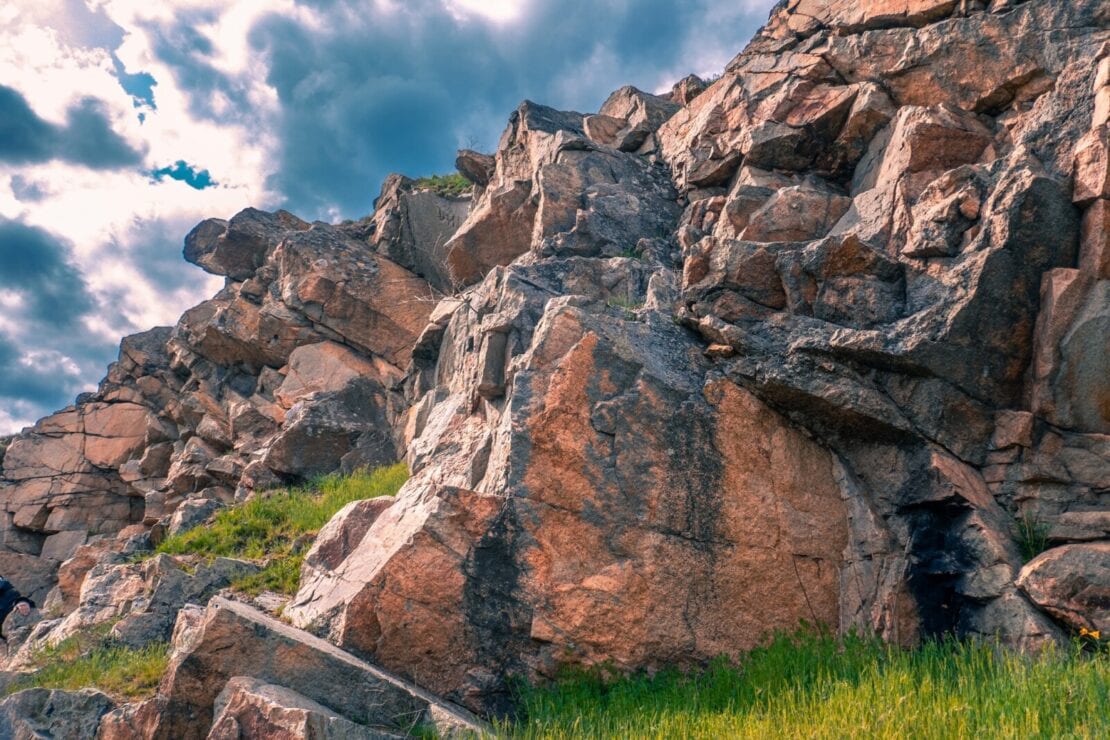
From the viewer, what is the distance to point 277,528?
1453 cm

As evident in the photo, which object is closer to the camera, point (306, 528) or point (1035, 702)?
point (1035, 702)

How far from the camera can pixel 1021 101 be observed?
10875 mm

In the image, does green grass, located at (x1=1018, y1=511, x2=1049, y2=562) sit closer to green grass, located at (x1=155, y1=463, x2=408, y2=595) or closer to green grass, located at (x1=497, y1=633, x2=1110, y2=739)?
green grass, located at (x1=497, y1=633, x2=1110, y2=739)

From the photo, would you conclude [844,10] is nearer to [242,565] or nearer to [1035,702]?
[1035,702]

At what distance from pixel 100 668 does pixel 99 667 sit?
0.17ft

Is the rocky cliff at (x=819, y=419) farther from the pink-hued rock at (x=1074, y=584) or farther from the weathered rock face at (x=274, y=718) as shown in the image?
the weathered rock face at (x=274, y=718)

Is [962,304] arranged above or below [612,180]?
below

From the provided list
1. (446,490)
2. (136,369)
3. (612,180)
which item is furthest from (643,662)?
(136,369)

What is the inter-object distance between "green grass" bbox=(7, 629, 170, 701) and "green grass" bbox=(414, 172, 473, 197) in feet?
49.1

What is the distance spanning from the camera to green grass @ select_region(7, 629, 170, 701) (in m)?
8.76

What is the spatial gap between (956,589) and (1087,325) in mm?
2794

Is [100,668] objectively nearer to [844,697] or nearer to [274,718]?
[274,718]

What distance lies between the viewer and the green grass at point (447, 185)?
22.9m

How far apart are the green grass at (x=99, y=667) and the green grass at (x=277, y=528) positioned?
1.83 meters
